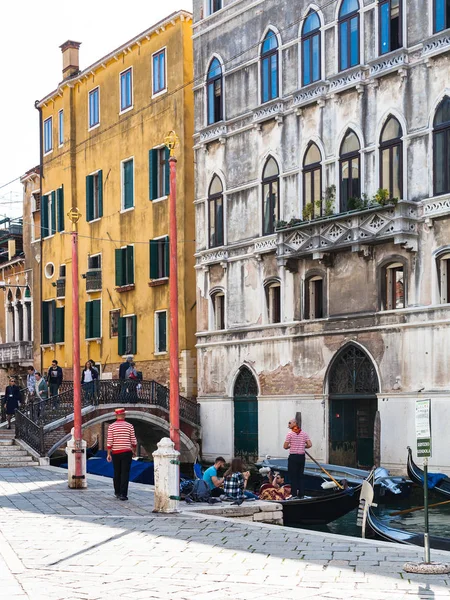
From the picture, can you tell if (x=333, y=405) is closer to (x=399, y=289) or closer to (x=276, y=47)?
(x=399, y=289)

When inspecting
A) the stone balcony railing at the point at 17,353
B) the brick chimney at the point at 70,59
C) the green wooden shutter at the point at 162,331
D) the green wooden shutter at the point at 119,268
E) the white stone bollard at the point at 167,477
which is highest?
the brick chimney at the point at 70,59

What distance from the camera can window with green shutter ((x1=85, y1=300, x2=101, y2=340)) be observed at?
33250 mm

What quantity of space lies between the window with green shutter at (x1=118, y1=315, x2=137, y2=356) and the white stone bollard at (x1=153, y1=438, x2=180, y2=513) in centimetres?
1780

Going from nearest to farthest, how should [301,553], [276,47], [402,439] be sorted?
[301,553], [402,439], [276,47]

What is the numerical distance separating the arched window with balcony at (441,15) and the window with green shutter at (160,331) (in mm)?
12219

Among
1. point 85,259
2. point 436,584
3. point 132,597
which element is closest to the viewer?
point 132,597

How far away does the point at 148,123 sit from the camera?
30953 millimetres

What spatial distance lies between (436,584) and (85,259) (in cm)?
2673

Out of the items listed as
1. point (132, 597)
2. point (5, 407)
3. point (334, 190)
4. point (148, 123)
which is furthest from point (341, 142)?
point (132, 597)

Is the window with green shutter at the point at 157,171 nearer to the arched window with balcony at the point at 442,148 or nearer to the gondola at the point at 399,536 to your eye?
the arched window with balcony at the point at 442,148

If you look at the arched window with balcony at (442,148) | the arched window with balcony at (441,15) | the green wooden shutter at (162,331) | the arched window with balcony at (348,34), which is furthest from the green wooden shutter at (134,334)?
the arched window with balcony at (441,15)

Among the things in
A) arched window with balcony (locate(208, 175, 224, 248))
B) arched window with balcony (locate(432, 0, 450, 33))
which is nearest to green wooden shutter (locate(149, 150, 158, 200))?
arched window with balcony (locate(208, 175, 224, 248))

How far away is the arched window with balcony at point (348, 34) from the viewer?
2317cm

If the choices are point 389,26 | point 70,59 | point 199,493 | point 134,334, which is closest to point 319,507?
point 199,493
